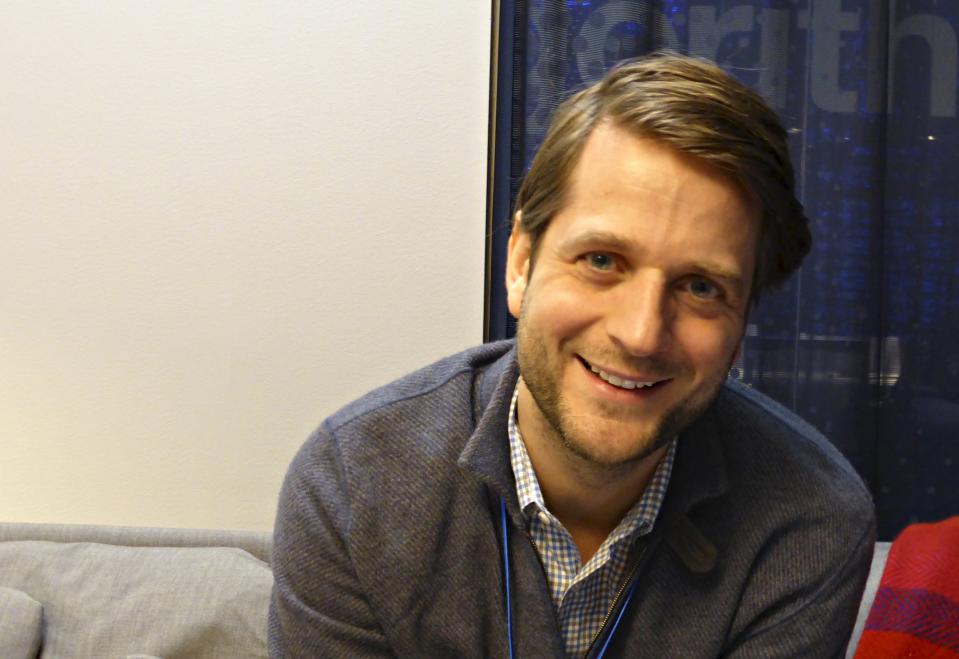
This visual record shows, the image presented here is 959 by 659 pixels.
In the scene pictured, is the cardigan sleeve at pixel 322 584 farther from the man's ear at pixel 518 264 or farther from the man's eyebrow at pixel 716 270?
the man's eyebrow at pixel 716 270

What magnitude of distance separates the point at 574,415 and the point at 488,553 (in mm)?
188

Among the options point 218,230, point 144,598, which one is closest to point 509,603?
point 144,598

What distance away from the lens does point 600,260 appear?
1.07 metres

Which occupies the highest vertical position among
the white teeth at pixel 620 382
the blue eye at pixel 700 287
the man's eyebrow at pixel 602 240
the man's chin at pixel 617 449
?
the man's eyebrow at pixel 602 240

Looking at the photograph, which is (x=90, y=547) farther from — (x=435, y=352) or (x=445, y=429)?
(x=445, y=429)

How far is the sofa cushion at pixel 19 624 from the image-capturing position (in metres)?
1.73

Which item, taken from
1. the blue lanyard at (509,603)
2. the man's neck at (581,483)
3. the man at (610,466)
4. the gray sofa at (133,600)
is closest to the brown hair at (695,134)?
the man at (610,466)

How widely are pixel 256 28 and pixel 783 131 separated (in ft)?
4.65

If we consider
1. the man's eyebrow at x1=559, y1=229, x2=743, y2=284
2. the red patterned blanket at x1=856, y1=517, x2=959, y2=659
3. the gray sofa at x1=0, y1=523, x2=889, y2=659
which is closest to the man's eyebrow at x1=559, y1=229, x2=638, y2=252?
the man's eyebrow at x1=559, y1=229, x2=743, y2=284

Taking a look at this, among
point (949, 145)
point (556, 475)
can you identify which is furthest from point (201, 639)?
point (949, 145)

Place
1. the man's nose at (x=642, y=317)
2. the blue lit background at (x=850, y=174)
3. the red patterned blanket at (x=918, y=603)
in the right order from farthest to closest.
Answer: the blue lit background at (x=850, y=174), the red patterned blanket at (x=918, y=603), the man's nose at (x=642, y=317)

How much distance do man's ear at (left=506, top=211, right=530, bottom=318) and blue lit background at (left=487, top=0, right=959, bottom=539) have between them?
93 cm

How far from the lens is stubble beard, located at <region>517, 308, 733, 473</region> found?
1.09 m

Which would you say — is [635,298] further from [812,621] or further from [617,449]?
[812,621]
